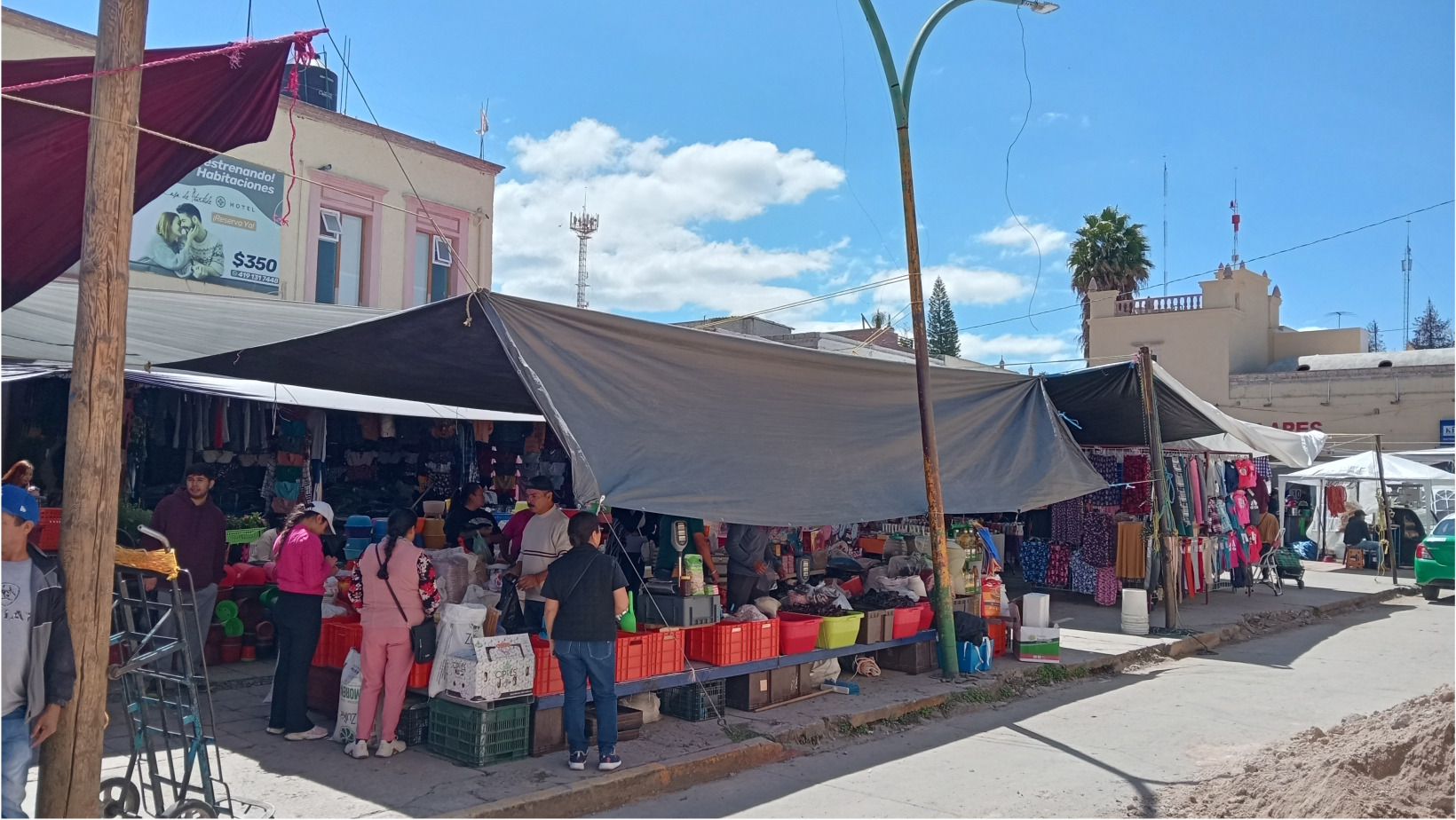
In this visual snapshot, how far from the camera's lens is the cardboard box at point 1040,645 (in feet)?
37.2

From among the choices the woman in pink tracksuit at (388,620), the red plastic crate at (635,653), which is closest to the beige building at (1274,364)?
the red plastic crate at (635,653)

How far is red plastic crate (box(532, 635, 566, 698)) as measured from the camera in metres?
7.09

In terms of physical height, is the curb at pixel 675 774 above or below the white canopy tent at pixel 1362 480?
below

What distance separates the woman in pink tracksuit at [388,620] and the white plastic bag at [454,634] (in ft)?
0.57

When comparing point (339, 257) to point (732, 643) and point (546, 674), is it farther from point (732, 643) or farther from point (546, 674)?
point (546, 674)

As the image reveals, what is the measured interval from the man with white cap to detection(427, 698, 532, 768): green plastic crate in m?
1.03

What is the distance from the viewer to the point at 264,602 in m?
9.89

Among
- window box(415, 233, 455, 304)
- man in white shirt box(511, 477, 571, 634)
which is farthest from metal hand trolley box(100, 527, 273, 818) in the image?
window box(415, 233, 455, 304)

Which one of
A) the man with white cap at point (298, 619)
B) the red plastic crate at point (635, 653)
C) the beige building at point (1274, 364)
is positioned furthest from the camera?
the beige building at point (1274, 364)

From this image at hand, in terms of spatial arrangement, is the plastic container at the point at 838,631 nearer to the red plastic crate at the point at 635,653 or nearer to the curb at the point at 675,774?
the curb at the point at 675,774

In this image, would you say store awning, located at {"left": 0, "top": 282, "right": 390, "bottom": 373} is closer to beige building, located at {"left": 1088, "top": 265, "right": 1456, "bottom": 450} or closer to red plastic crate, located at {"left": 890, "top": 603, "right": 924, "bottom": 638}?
red plastic crate, located at {"left": 890, "top": 603, "right": 924, "bottom": 638}

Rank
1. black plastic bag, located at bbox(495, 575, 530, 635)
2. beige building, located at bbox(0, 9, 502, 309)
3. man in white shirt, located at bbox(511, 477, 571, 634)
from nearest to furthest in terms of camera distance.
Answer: man in white shirt, located at bbox(511, 477, 571, 634)
black plastic bag, located at bbox(495, 575, 530, 635)
beige building, located at bbox(0, 9, 502, 309)

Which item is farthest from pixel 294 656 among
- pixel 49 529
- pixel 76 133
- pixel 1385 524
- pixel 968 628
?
pixel 1385 524

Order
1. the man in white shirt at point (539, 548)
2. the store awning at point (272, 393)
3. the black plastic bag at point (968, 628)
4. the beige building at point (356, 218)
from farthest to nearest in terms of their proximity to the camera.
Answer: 1. the beige building at point (356, 218)
2. the black plastic bag at point (968, 628)
3. the store awning at point (272, 393)
4. the man in white shirt at point (539, 548)
